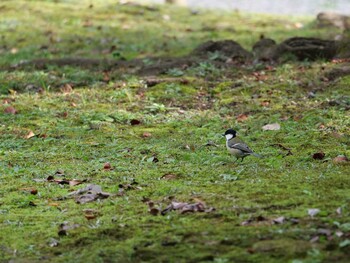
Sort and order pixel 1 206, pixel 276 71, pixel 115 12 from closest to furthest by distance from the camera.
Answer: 1. pixel 1 206
2. pixel 276 71
3. pixel 115 12

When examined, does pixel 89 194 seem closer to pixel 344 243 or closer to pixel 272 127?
pixel 344 243

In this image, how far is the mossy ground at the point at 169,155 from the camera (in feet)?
16.8

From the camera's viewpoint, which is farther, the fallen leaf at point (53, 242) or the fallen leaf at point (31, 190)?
the fallen leaf at point (31, 190)

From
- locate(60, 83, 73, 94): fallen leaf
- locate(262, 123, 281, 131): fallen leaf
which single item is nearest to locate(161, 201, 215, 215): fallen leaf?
locate(262, 123, 281, 131): fallen leaf

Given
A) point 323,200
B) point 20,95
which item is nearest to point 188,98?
point 20,95

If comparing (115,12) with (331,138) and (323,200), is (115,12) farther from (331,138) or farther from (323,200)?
(323,200)

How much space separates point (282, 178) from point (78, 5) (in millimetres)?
14399

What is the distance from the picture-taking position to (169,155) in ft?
27.0

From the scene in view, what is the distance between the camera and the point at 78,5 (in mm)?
20078

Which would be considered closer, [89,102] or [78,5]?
[89,102]

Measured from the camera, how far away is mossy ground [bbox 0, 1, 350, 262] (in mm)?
5125

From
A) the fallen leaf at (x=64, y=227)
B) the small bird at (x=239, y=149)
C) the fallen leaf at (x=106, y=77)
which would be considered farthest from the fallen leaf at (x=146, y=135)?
the fallen leaf at (x=64, y=227)

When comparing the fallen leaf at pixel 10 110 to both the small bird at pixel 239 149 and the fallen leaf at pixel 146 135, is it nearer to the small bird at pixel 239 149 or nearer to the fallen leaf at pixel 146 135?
the fallen leaf at pixel 146 135

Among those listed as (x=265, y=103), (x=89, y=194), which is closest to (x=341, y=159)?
(x=89, y=194)
